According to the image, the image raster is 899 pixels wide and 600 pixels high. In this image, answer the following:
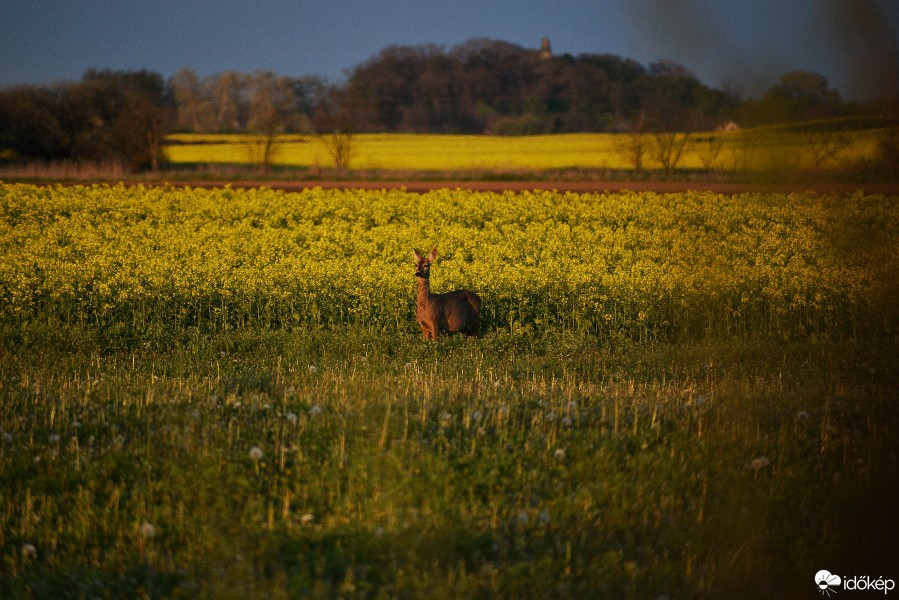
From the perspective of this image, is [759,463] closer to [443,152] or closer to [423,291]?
[423,291]

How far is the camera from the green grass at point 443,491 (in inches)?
163

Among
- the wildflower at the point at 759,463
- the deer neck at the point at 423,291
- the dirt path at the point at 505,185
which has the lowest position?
the wildflower at the point at 759,463

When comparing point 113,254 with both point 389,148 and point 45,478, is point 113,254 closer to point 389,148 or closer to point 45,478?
point 45,478

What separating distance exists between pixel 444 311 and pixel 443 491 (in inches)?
281

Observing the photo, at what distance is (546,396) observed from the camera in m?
7.52

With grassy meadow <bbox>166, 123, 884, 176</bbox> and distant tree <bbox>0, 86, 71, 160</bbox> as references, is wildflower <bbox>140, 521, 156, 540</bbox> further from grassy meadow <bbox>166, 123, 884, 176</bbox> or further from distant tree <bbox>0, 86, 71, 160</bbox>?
distant tree <bbox>0, 86, 71, 160</bbox>

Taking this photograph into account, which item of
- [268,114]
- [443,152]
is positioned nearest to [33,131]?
[268,114]

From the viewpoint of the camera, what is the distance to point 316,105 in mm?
79062

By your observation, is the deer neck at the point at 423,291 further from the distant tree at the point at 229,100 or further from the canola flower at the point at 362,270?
the distant tree at the point at 229,100

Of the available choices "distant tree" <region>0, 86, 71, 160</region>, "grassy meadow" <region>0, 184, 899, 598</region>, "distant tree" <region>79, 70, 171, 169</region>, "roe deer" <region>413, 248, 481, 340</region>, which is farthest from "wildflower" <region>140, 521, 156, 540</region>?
"distant tree" <region>0, 86, 71, 160</region>

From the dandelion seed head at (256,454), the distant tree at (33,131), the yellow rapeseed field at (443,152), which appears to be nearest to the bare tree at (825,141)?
the dandelion seed head at (256,454)

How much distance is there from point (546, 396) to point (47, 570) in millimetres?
4414

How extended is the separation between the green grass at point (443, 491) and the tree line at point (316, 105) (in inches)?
624

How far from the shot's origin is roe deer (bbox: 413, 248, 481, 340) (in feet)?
38.9
